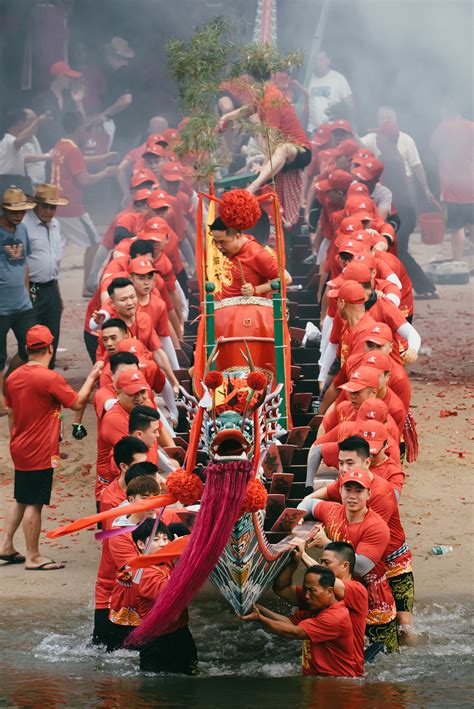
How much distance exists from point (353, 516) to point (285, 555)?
0.44 meters

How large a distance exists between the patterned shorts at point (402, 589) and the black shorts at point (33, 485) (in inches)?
105

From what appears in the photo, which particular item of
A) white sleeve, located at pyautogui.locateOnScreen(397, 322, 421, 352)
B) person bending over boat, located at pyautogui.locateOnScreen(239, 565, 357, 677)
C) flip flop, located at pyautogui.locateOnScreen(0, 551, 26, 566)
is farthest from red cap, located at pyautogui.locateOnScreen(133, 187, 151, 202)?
person bending over boat, located at pyautogui.locateOnScreen(239, 565, 357, 677)

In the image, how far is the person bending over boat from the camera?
8.54 m

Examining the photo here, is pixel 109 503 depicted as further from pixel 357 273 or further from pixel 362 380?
pixel 357 273

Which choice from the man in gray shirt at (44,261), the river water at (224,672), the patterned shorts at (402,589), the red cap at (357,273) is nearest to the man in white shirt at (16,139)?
the man in gray shirt at (44,261)

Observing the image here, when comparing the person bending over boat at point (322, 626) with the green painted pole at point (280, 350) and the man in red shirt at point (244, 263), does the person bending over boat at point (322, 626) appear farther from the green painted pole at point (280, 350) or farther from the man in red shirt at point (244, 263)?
the man in red shirt at point (244, 263)

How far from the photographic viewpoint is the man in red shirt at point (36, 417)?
1118 centimetres

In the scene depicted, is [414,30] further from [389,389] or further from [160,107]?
[389,389]

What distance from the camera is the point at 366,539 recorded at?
925 cm

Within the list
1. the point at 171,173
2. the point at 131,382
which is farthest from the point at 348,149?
the point at 131,382

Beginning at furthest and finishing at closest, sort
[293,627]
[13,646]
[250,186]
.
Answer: [250,186] → [13,646] → [293,627]

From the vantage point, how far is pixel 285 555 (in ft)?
30.8

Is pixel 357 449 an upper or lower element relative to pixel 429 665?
upper

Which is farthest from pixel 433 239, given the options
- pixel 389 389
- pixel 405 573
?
pixel 405 573
